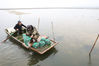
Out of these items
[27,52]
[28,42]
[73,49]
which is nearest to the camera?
[28,42]

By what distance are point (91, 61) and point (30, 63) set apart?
3579 millimetres

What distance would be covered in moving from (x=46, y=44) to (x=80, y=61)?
2340 millimetres

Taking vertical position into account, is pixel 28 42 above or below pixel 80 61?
above

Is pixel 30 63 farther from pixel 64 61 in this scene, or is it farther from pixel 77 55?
pixel 77 55

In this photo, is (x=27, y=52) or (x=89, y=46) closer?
(x=27, y=52)

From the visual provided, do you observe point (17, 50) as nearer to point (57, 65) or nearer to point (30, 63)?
point (30, 63)

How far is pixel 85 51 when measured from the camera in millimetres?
6504

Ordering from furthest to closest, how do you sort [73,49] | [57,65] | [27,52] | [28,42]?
[73,49]
[27,52]
[28,42]
[57,65]

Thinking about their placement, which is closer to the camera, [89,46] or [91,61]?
[91,61]

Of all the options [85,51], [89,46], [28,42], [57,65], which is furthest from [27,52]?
[89,46]

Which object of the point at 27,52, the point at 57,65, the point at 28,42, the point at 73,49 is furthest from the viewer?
the point at 73,49

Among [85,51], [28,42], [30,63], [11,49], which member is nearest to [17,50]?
[11,49]

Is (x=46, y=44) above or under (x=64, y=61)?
above

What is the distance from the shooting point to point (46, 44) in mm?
6219
